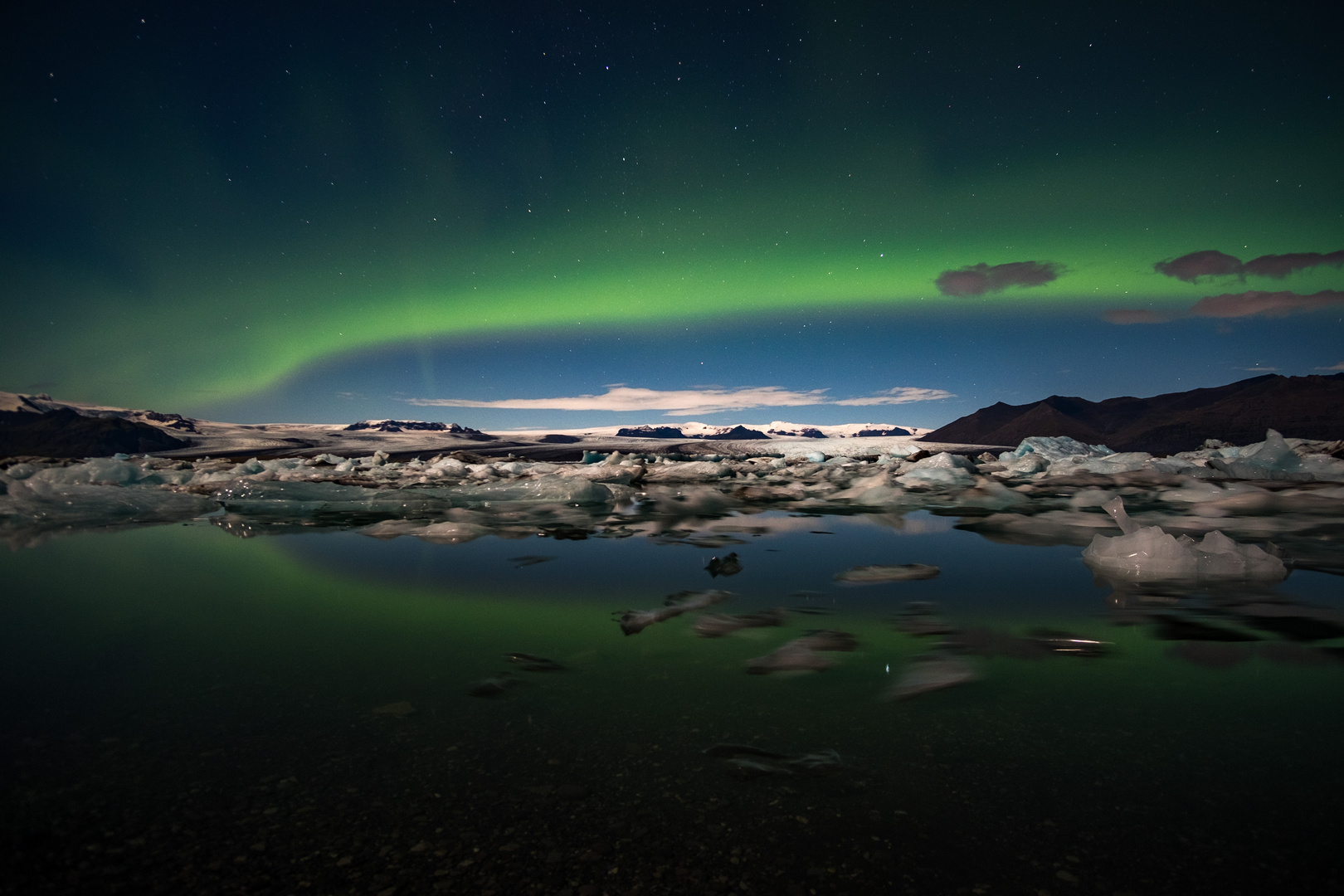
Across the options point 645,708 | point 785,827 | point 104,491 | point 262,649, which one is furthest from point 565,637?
point 104,491

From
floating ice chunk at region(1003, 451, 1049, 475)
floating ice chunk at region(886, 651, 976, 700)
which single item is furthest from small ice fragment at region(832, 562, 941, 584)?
floating ice chunk at region(1003, 451, 1049, 475)

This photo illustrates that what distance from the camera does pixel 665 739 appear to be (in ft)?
6.23

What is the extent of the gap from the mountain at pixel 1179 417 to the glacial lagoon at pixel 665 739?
85802 millimetres

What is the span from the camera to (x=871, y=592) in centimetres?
407

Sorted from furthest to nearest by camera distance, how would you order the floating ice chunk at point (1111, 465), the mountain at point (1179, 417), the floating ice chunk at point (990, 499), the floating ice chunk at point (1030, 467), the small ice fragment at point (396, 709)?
1. the mountain at point (1179, 417)
2. the floating ice chunk at point (1030, 467)
3. the floating ice chunk at point (1111, 465)
4. the floating ice chunk at point (990, 499)
5. the small ice fragment at point (396, 709)

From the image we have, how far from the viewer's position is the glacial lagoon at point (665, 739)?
1.27 metres

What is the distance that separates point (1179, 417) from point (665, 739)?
392 ft

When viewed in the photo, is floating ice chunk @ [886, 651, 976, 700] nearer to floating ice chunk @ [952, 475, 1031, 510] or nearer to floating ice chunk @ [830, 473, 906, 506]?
floating ice chunk @ [952, 475, 1031, 510]

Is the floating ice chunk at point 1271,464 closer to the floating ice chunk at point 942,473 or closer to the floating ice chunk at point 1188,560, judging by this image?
the floating ice chunk at point 942,473

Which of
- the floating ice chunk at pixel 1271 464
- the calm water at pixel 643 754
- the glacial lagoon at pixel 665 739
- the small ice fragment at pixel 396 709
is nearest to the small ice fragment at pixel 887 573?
the glacial lagoon at pixel 665 739

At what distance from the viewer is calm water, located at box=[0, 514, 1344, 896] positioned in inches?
49.7

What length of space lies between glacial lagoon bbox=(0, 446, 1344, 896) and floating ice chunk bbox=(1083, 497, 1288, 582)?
0.47ft

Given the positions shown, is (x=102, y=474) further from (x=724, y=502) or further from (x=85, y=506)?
(x=724, y=502)

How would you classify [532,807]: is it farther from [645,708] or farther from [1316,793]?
[1316,793]
